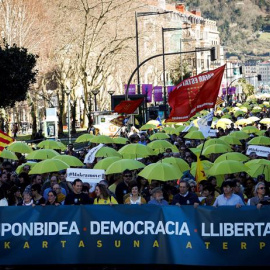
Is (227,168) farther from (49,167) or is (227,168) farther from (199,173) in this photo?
(49,167)

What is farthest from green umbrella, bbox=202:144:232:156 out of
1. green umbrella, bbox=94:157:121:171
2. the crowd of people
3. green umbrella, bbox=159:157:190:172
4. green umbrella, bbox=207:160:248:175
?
green umbrella, bbox=207:160:248:175

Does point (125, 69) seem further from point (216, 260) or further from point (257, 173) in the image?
point (216, 260)

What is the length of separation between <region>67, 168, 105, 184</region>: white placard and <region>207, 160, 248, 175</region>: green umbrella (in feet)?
7.15

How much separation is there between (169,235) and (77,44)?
4743 centimetres

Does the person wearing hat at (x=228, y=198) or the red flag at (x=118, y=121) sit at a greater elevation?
the person wearing hat at (x=228, y=198)

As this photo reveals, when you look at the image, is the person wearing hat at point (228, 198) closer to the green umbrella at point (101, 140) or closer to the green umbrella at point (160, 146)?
the green umbrella at point (160, 146)

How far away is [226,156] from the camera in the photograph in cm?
1803

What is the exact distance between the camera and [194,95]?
20.9 meters

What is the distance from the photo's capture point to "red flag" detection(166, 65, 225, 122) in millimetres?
19766

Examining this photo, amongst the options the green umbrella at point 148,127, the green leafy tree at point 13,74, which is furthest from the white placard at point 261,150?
the green umbrella at point 148,127

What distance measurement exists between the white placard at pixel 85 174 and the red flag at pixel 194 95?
5.27 m

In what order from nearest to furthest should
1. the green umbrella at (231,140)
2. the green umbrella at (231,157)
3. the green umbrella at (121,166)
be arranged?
the green umbrella at (121,166), the green umbrella at (231,157), the green umbrella at (231,140)

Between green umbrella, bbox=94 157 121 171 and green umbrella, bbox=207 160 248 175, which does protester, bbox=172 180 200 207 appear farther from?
green umbrella, bbox=94 157 121 171

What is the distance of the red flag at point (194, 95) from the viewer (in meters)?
19.8
